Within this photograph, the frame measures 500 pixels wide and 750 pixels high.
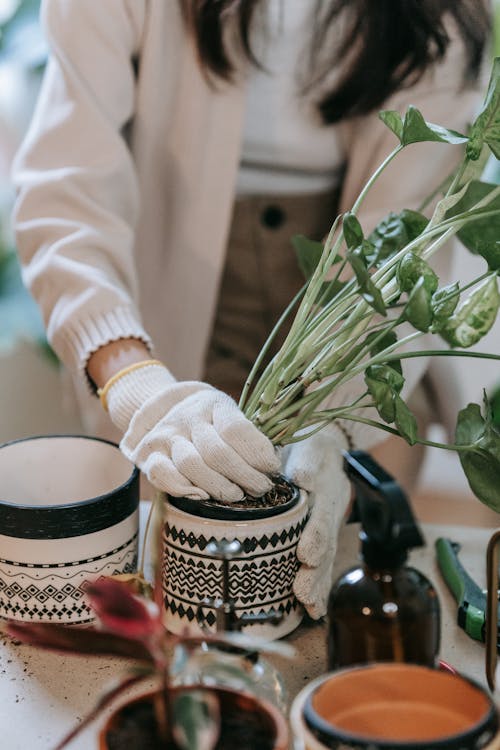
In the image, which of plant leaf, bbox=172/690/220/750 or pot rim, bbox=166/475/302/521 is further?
pot rim, bbox=166/475/302/521

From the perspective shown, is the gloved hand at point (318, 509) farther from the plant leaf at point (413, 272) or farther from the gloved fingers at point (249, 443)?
the plant leaf at point (413, 272)

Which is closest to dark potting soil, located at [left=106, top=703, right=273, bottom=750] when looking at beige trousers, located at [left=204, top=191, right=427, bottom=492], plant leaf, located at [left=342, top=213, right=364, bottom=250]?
plant leaf, located at [left=342, top=213, right=364, bottom=250]

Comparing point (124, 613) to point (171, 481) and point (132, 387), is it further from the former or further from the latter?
point (132, 387)

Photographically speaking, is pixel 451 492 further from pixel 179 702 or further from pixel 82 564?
pixel 179 702

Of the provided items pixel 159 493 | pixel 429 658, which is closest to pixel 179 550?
pixel 159 493

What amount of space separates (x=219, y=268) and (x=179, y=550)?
0.54m

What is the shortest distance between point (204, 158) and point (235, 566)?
601mm

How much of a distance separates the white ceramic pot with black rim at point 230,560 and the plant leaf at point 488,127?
283 mm

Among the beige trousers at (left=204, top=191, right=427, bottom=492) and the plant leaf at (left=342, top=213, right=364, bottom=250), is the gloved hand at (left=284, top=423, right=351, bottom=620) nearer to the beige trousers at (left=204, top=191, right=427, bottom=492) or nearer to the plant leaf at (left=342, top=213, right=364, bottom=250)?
the plant leaf at (left=342, top=213, right=364, bottom=250)

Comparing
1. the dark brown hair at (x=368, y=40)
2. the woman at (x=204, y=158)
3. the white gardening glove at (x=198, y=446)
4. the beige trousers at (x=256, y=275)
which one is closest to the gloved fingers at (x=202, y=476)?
the white gardening glove at (x=198, y=446)

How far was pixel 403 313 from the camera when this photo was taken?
539 millimetres

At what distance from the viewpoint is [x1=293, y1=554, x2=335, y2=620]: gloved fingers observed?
0.64 meters

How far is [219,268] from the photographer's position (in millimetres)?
1088

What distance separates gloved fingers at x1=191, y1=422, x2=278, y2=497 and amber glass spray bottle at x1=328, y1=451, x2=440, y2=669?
126 millimetres
